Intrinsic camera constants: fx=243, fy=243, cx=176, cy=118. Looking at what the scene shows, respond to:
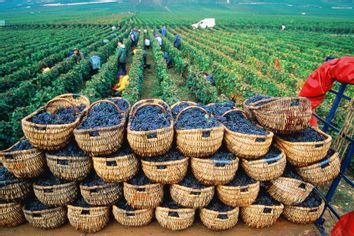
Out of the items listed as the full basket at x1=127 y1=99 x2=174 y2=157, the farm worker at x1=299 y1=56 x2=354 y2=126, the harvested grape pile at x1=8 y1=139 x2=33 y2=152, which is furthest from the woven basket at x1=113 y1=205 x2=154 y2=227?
the farm worker at x1=299 y1=56 x2=354 y2=126

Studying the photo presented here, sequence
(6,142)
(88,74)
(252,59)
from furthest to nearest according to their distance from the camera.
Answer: (252,59) → (88,74) → (6,142)

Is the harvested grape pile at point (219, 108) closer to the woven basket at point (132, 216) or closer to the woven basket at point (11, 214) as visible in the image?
the woven basket at point (132, 216)

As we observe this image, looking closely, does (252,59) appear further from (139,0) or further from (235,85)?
(139,0)

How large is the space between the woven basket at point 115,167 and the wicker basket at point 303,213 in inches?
113

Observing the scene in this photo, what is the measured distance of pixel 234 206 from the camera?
4.19 meters

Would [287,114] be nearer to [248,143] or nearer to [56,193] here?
[248,143]

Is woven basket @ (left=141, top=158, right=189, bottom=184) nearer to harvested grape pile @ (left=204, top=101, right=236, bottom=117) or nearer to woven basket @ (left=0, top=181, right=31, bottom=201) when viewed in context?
harvested grape pile @ (left=204, top=101, right=236, bottom=117)

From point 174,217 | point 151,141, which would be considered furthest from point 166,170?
point 174,217

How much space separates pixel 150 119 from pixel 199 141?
0.92 meters

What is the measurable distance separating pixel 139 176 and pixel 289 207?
8.95ft

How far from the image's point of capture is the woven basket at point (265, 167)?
3.94 m

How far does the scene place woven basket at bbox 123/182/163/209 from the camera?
4.01 meters

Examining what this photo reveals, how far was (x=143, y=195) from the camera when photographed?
404 centimetres

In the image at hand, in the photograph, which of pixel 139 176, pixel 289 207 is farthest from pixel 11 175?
pixel 289 207
